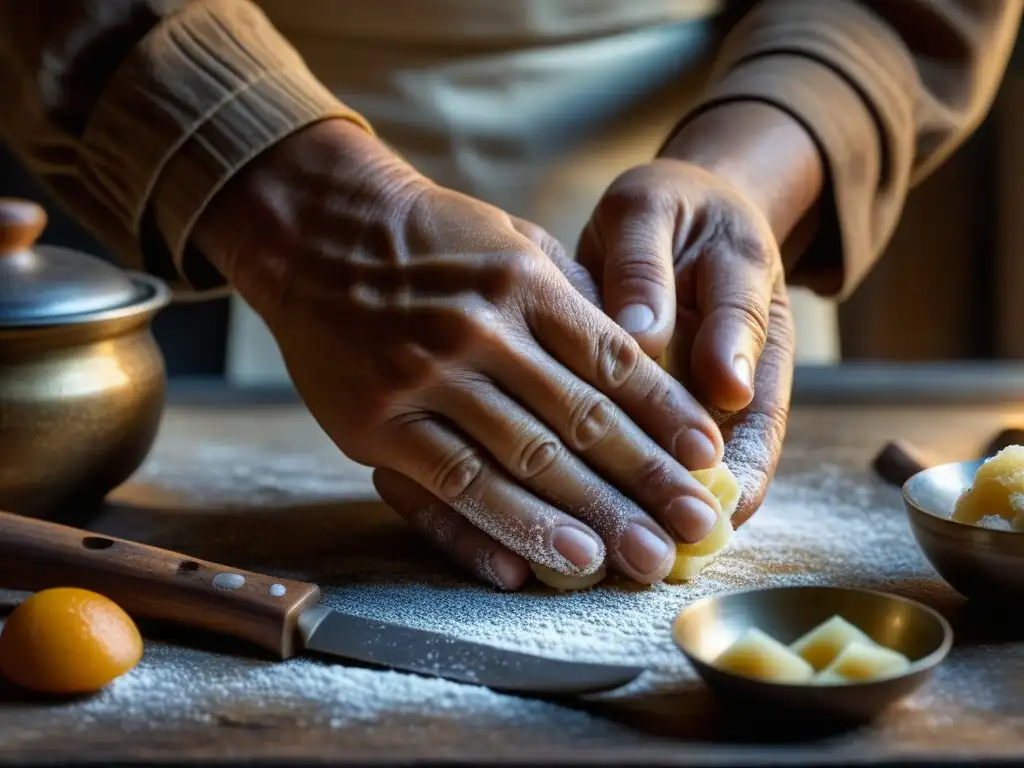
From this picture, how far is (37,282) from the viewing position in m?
1.24

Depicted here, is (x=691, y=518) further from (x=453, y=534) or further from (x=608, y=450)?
(x=453, y=534)

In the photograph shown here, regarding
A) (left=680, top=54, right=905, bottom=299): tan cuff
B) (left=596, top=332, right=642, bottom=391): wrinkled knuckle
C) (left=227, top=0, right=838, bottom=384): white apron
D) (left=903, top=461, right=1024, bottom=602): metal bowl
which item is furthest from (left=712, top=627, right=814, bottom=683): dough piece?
(left=227, top=0, right=838, bottom=384): white apron

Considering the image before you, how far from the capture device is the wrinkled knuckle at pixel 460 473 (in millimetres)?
1150

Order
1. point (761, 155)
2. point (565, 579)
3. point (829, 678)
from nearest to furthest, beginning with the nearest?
point (829, 678) < point (565, 579) < point (761, 155)

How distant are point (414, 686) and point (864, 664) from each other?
0.34 meters

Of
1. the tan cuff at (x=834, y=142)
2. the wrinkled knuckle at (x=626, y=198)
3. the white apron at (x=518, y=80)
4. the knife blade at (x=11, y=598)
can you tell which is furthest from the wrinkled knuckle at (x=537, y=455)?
the white apron at (x=518, y=80)

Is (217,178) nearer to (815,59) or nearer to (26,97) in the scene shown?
(26,97)

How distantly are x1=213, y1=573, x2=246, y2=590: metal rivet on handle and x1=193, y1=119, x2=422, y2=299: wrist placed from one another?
395 mm

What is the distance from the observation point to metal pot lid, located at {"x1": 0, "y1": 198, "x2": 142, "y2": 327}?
1.22m

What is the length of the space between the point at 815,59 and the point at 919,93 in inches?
8.2

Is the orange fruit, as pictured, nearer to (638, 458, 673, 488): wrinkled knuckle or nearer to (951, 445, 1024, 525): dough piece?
(638, 458, 673, 488): wrinkled knuckle

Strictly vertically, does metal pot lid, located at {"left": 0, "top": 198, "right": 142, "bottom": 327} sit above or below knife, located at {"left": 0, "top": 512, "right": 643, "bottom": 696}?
above

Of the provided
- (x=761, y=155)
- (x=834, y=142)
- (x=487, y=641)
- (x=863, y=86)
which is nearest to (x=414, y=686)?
(x=487, y=641)

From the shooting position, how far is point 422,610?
1090 mm
